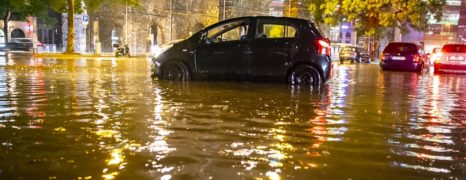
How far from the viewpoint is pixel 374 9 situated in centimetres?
3791

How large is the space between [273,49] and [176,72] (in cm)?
263

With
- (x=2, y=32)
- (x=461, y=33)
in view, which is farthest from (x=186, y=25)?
(x=461, y=33)

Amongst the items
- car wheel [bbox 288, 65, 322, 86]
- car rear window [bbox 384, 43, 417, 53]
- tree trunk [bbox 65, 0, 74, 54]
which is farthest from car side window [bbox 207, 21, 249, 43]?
tree trunk [bbox 65, 0, 74, 54]

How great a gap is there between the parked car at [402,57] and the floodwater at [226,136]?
13.9 metres

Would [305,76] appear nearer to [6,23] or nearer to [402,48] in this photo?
[402,48]

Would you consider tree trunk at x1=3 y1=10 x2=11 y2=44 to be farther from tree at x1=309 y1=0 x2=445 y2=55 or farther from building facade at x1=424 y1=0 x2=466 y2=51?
building facade at x1=424 y1=0 x2=466 y2=51

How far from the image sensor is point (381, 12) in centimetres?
3806

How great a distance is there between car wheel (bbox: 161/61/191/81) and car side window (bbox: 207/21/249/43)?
41.6 inches

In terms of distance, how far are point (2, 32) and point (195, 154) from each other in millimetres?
53288

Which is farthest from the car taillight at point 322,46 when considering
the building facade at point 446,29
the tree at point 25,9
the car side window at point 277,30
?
the building facade at point 446,29

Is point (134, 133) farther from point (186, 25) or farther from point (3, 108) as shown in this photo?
point (186, 25)

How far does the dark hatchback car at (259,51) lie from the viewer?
12008mm

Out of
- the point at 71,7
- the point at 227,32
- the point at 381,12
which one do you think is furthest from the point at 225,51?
the point at 381,12

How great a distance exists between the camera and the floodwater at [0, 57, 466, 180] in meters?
4.25
